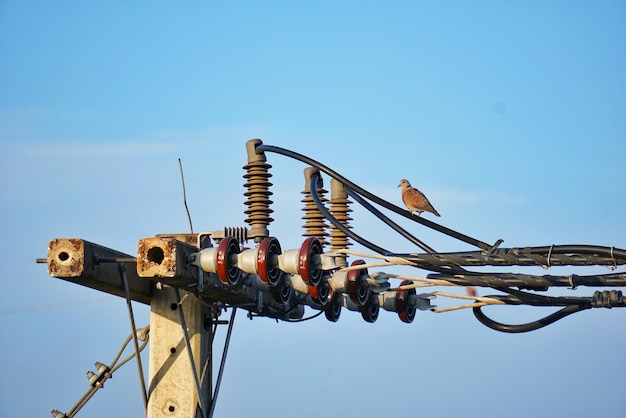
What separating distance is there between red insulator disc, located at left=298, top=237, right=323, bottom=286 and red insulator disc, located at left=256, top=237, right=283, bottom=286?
0.22m

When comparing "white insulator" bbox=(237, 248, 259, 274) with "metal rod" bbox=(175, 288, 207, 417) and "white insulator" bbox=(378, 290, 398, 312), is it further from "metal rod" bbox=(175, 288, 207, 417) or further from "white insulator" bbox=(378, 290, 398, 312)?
"white insulator" bbox=(378, 290, 398, 312)

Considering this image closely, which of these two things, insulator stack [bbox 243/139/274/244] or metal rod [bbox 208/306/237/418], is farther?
insulator stack [bbox 243/139/274/244]

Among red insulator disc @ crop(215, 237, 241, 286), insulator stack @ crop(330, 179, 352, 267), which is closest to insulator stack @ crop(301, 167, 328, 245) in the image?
insulator stack @ crop(330, 179, 352, 267)

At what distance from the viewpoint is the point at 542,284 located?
902 centimetres

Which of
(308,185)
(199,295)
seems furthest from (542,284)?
(308,185)

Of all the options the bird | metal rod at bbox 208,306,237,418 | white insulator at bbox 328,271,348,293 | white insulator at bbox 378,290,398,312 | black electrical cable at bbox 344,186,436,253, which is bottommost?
metal rod at bbox 208,306,237,418

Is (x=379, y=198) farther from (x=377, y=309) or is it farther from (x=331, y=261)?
(x=377, y=309)

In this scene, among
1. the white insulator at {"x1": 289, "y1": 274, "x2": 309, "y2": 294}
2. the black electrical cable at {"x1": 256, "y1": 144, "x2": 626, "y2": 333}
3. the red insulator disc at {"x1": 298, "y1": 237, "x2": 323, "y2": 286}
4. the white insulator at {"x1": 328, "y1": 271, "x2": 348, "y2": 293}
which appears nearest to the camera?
the black electrical cable at {"x1": 256, "y1": 144, "x2": 626, "y2": 333}

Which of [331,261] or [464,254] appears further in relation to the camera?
[331,261]

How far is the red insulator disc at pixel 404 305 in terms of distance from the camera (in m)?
11.8

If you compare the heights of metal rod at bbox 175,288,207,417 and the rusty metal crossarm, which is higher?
the rusty metal crossarm

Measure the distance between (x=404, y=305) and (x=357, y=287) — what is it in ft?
3.47

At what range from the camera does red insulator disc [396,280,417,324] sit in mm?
11750

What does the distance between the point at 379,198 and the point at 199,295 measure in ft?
5.85
